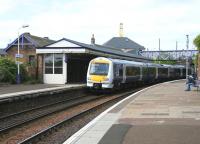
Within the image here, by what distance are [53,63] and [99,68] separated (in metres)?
13.9

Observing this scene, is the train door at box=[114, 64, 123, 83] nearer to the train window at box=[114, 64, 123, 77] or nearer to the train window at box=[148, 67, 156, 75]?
the train window at box=[114, 64, 123, 77]

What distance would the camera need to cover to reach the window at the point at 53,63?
49.3 m

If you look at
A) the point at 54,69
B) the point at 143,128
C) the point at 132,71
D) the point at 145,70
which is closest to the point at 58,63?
the point at 54,69

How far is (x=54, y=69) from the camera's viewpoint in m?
49.5

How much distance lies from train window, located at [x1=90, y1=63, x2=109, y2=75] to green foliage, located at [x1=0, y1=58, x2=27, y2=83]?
11336 millimetres

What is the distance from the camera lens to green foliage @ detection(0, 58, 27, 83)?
149ft

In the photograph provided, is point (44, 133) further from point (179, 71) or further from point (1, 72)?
point (179, 71)

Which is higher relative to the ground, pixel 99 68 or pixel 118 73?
pixel 99 68

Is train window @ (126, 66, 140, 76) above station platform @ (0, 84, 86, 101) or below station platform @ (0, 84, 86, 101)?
above

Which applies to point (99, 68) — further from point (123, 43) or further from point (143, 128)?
point (123, 43)

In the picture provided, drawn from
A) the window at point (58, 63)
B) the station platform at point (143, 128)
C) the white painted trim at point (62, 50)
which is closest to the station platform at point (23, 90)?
the white painted trim at point (62, 50)

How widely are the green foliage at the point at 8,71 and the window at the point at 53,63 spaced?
8.25ft

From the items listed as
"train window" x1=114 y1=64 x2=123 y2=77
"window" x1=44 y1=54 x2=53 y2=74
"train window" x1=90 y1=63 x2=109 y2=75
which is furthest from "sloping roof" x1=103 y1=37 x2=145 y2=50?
"train window" x1=90 y1=63 x2=109 y2=75

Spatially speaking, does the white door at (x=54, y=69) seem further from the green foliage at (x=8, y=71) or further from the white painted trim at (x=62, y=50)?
the green foliage at (x=8, y=71)
